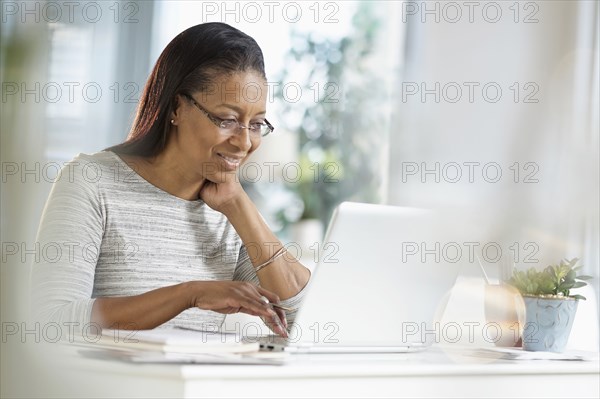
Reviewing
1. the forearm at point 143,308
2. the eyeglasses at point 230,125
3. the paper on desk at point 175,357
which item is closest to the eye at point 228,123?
the eyeglasses at point 230,125

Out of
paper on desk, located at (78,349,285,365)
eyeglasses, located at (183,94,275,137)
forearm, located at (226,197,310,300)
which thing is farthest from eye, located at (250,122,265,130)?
paper on desk, located at (78,349,285,365)

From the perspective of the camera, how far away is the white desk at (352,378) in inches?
29.8

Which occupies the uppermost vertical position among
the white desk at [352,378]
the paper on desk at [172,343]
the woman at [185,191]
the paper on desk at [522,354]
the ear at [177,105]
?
the ear at [177,105]

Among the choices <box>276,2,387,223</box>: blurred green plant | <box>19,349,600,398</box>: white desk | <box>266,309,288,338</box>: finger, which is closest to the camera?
<box>19,349,600,398</box>: white desk

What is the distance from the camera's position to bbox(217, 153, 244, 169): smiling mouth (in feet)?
4.85

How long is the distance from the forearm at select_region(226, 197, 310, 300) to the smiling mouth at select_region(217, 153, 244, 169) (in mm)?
61

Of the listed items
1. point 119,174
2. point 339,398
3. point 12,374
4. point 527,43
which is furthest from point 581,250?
point 12,374

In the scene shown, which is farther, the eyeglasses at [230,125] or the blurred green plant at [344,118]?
the blurred green plant at [344,118]

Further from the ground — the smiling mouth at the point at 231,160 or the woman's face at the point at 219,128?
the woman's face at the point at 219,128

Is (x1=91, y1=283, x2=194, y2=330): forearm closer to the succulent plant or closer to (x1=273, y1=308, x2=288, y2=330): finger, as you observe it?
(x1=273, y1=308, x2=288, y2=330): finger

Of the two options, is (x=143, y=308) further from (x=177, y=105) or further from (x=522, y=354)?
(x=522, y=354)

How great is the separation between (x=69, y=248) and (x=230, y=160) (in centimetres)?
33

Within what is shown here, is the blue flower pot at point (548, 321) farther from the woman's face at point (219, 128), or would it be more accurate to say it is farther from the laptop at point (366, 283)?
the woman's face at point (219, 128)

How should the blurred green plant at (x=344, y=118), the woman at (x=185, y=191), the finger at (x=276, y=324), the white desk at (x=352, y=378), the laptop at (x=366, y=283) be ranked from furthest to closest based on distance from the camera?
the blurred green plant at (x=344, y=118), the woman at (x=185, y=191), the finger at (x=276, y=324), the laptop at (x=366, y=283), the white desk at (x=352, y=378)
